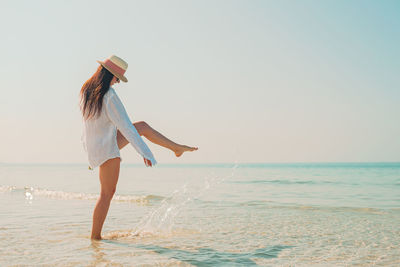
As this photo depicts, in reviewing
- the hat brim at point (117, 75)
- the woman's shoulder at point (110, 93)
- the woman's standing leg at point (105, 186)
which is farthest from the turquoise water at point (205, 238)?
the hat brim at point (117, 75)

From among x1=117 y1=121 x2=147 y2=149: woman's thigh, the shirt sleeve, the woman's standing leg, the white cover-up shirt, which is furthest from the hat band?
the woman's standing leg

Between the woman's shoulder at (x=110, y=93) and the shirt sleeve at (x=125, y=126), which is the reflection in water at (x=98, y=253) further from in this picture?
the woman's shoulder at (x=110, y=93)

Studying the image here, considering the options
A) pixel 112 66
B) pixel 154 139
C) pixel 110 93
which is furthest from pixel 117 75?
pixel 154 139

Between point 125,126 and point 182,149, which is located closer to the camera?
point 125,126

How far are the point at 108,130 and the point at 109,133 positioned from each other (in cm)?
4

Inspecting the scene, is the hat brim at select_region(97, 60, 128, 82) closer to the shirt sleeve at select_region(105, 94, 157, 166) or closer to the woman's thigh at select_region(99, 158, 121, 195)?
the shirt sleeve at select_region(105, 94, 157, 166)

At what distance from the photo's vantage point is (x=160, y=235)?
4.59 metres

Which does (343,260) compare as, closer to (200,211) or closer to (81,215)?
(200,211)

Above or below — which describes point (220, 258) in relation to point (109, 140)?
below

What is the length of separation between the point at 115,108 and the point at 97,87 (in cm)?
32

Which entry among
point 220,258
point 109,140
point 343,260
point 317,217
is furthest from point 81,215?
point 343,260

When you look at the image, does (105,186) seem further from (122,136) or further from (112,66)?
(112,66)

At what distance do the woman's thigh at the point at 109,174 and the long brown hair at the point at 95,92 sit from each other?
1.83 feet

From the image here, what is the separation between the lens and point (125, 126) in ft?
12.6
